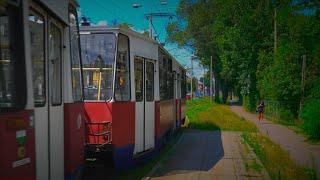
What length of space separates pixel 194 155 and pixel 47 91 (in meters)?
11.4

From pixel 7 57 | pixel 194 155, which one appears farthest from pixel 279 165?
pixel 7 57

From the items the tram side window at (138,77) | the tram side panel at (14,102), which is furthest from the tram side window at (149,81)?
the tram side panel at (14,102)

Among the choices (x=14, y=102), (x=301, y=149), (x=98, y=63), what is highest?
(x=98, y=63)

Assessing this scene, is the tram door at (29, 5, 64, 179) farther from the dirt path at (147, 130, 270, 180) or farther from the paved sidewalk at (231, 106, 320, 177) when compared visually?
the paved sidewalk at (231, 106, 320, 177)

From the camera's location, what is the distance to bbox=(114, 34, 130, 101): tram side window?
40.6 ft

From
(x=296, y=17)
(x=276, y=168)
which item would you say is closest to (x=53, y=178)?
(x=276, y=168)

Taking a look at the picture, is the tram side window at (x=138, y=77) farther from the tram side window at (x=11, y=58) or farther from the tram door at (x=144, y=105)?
the tram side window at (x=11, y=58)

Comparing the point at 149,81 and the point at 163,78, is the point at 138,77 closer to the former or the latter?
the point at 149,81

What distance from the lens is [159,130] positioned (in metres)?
15.9

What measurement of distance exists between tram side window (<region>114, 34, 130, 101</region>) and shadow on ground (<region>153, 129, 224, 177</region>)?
1.97 metres

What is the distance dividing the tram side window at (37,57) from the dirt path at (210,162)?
262 inches

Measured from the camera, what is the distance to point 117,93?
12.3 m

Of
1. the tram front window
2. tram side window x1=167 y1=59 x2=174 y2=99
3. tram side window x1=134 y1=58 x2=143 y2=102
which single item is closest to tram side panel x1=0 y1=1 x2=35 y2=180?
the tram front window

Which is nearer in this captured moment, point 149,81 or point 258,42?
point 149,81
